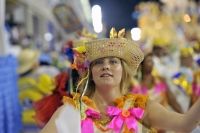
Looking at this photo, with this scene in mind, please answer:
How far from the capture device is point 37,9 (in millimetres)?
12633

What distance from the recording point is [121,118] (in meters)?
3.35

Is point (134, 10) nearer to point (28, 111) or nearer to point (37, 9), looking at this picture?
point (37, 9)

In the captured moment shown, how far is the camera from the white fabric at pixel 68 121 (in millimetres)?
3057

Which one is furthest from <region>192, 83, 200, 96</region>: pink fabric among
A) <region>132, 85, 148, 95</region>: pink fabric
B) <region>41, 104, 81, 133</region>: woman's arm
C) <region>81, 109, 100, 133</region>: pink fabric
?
<region>41, 104, 81, 133</region>: woman's arm

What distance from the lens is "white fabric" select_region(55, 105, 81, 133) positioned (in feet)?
10.0

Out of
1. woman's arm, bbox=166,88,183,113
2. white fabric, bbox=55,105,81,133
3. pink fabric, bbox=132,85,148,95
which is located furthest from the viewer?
pink fabric, bbox=132,85,148,95

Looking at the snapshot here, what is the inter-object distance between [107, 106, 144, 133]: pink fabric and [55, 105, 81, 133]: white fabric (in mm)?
253

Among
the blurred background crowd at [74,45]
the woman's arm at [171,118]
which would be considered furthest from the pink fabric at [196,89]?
the woman's arm at [171,118]

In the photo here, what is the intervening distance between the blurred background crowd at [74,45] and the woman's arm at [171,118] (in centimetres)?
61

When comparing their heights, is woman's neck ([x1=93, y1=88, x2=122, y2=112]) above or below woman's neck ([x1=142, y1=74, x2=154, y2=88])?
above

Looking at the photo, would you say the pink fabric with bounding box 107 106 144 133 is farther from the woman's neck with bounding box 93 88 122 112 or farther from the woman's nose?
the woman's nose

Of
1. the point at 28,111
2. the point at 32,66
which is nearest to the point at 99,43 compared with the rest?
A: the point at 28,111

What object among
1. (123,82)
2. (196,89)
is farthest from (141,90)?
(123,82)

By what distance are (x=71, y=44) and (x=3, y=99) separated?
1.37 meters
